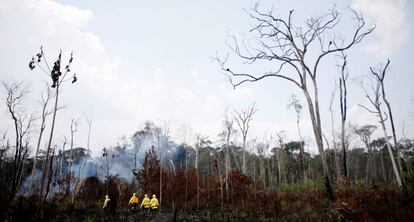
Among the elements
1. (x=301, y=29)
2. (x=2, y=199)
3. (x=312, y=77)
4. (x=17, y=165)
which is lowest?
(x=2, y=199)

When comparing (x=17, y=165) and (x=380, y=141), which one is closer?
(x=17, y=165)

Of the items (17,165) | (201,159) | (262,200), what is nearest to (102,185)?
(262,200)

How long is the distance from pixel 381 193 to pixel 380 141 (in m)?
40.6

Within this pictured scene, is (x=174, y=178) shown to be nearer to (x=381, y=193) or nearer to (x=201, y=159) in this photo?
(x=381, y=193)

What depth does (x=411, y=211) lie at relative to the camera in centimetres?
852

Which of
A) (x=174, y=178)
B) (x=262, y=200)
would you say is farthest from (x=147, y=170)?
(x=262, y=200)

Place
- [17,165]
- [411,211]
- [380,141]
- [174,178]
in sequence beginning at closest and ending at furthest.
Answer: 1. [17,165]
2. [411,211]
3. [174,178]
4. [380,141]

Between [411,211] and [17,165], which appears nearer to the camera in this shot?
[17,165]

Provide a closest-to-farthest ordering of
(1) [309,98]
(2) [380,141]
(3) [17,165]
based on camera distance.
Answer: (3) [17,165], (1) [309,98], (2) [380,141]

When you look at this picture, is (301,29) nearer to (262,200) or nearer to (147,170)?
(262,200)

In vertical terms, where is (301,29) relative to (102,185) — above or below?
above

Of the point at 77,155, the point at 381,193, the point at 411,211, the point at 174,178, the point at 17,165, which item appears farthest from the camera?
the point at 77,155

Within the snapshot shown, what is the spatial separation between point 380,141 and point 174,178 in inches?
1628

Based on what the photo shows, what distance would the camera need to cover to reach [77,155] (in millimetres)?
53156
